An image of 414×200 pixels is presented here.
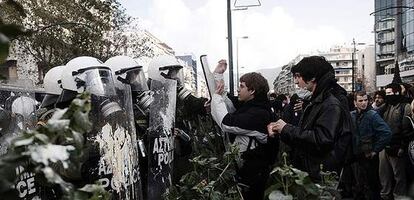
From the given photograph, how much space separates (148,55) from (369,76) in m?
98.2

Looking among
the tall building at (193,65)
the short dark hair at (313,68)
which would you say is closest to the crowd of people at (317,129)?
the short dark hair at (313,68)

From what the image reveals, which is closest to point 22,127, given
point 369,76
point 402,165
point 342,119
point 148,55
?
point 342,119

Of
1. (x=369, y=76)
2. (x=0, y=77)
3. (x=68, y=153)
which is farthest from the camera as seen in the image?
(x=369, y=76)

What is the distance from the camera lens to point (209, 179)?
368 cm

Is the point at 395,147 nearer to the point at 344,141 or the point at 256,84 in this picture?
the point at 256,84

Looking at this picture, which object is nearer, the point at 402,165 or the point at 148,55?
the point at 402,165

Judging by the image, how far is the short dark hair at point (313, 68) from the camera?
360 cm

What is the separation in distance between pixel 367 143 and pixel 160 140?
10.0 ft

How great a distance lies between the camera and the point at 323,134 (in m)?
3.37

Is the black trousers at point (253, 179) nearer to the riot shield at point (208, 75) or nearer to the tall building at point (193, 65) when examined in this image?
the riot shield at point (208, 75)

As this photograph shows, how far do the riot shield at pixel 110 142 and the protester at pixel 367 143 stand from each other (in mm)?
3145

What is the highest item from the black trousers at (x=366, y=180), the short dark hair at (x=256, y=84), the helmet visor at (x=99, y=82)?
the helmet visor at (x=99, y=82)

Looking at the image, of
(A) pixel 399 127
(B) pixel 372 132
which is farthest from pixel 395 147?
(B) pixel 372 132

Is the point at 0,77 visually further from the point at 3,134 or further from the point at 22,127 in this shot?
the point at 22,127
